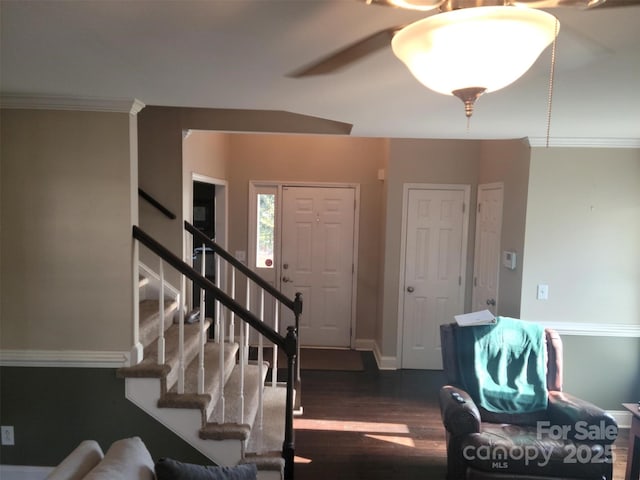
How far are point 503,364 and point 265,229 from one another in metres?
3.01

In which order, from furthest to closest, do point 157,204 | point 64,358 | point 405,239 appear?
1. point 405,239
2. point 157,204
3. point 64,358

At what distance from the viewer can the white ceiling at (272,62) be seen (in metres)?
1.20

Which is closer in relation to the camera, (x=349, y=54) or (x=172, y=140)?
(x=349, y=54)

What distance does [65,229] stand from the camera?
2246 millimetres

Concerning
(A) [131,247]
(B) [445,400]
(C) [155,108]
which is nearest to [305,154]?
(C) [155,108]

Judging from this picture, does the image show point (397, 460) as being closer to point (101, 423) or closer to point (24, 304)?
point (101, 423)

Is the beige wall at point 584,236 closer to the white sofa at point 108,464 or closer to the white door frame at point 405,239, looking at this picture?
the white door frame at point 405,239

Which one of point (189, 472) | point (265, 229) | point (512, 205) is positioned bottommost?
point (189, 472)

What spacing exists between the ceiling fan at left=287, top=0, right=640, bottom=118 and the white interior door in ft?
9.25

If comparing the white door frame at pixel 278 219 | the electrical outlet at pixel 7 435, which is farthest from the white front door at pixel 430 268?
the electrical outlet at pixel 7 435

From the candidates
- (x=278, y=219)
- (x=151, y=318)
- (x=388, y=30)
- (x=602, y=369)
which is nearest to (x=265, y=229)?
(x=278, y=219)

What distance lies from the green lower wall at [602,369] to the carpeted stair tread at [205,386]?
2.59 metres

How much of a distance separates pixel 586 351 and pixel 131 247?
11.1ft

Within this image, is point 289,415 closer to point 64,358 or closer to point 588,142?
point 64,358
